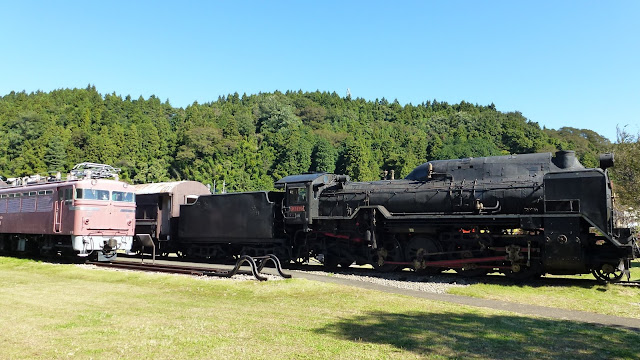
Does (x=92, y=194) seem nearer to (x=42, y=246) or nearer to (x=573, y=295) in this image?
(x=42, y=246)

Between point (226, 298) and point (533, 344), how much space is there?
7067 mm

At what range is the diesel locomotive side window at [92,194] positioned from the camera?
19422 millimetres

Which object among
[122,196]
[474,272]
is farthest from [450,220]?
[122,196]

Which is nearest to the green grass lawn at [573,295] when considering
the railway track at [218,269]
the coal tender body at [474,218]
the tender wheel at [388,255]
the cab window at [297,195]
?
the coal tender body at [474,218]

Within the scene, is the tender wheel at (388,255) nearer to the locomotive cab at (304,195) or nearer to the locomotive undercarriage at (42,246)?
the locomotive cab at (304,195)

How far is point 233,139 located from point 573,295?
103 m

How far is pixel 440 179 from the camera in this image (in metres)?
16.2

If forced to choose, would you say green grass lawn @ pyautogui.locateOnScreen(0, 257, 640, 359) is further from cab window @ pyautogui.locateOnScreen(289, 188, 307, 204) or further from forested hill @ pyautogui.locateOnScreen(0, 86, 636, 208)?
forested hill @ pyautogui.locateOnScreen(0, 86, 636, 208)

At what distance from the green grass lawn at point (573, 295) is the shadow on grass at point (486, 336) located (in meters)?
2.49

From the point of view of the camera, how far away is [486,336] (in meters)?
7.40

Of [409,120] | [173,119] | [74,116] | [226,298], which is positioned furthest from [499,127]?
[226,298]

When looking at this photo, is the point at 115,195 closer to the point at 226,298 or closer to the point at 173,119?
the point at 226,298

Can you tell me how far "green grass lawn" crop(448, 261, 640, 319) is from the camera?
10.8 m

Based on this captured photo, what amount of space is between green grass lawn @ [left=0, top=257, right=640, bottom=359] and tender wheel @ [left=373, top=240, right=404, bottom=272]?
177 inches
